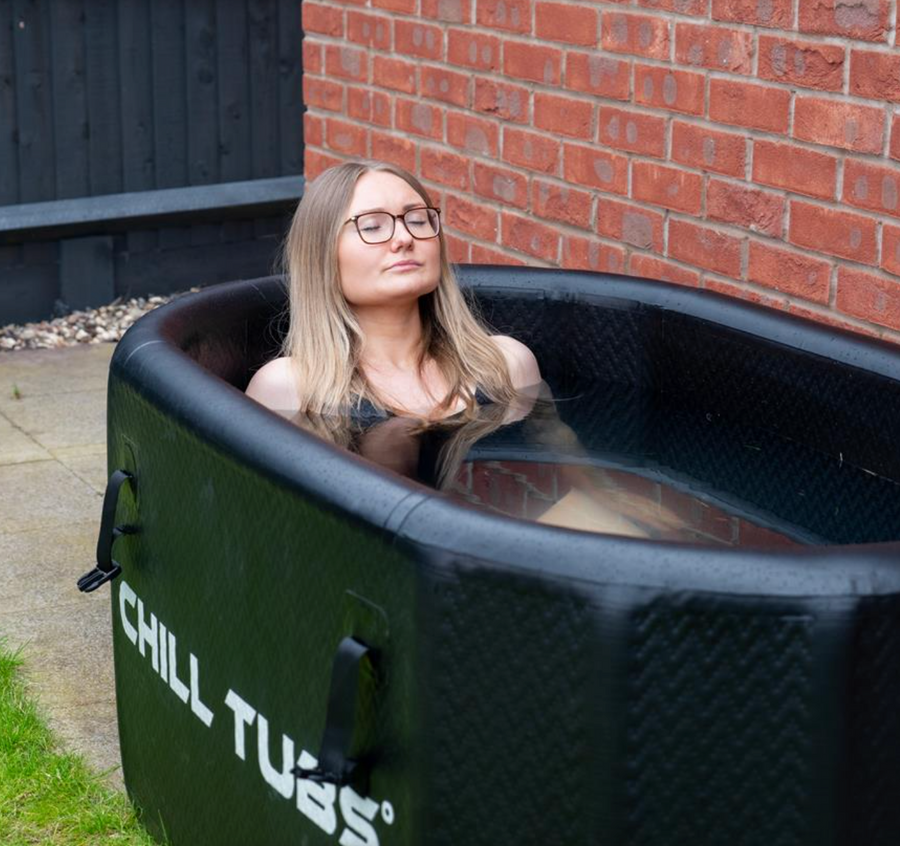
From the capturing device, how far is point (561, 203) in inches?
163

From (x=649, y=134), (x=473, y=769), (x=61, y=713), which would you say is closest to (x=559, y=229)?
(x=649, y=134)

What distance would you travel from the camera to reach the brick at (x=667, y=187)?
146 inches

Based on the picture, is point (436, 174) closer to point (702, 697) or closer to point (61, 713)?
point (61, 713)

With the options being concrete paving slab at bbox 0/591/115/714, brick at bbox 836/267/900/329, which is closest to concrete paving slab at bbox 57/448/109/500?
concrete paving slab at bbox 0/591/115/714

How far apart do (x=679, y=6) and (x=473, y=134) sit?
0.92m

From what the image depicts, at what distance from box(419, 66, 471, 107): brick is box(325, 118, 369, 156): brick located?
360 millimetres

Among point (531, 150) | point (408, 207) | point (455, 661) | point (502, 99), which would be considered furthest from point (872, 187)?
point (455, 661)

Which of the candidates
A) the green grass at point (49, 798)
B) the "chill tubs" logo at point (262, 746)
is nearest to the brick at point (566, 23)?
the "chill tubs" logo at point (262, 746)

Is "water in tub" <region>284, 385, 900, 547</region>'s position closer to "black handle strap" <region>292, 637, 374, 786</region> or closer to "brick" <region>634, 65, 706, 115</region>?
"brick" <region>634, 65, 706, 115</region>

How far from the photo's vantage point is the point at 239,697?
7.84 ft

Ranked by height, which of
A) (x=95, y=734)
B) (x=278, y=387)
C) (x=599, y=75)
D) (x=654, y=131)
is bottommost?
(x=95, y=734)

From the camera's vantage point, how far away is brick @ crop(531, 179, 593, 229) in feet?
13.3

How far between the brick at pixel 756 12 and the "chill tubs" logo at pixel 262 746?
174 centimetres

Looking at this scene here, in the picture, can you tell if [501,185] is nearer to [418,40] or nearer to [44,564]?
[418,40]
